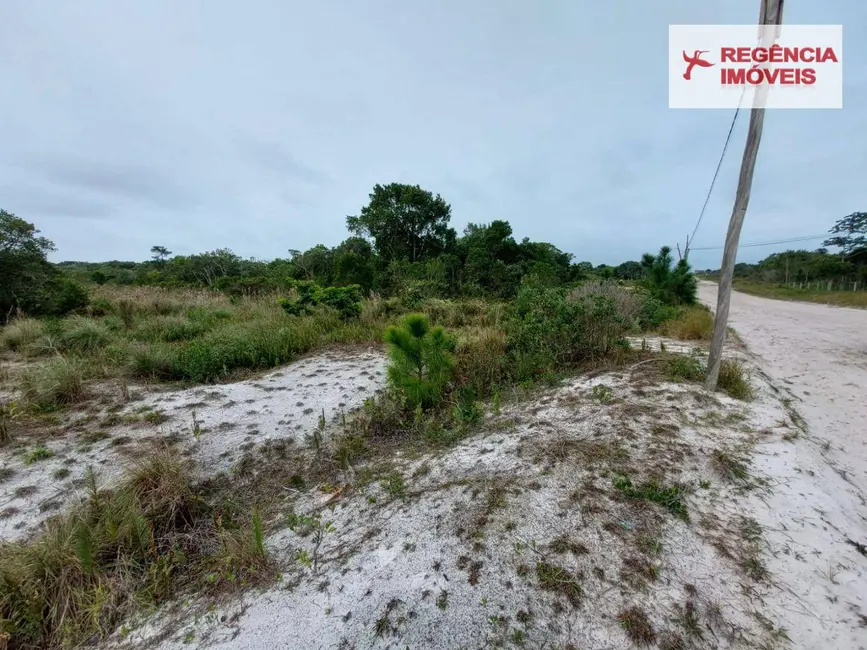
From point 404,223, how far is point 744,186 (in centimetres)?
2299

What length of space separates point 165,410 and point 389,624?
153 inches

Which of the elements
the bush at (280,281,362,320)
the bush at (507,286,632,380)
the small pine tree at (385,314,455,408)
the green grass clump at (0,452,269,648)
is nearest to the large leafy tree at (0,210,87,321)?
the bush at (280,281,362,320)

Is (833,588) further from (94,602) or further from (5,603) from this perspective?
(5,603)

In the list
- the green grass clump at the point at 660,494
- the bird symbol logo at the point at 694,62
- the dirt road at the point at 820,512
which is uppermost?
the bird symbol logo at the point at 694,62

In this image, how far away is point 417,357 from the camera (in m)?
4.07

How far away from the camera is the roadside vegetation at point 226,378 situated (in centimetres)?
196

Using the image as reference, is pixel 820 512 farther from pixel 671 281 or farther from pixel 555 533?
pixel 671 281

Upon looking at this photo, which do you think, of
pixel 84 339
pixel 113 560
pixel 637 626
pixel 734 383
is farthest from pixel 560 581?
pixel 84 339

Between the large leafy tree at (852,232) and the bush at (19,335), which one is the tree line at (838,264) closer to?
the large leafy tree at (852,232)

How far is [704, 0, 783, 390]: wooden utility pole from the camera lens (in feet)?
10.2

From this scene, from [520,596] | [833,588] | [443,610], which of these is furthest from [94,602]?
[833,588]

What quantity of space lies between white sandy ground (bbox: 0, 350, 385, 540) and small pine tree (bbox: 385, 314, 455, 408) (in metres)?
0.83

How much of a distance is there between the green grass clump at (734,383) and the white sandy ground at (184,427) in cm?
442

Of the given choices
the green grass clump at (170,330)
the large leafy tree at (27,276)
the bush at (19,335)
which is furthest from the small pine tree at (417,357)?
the large leafy tree at (27,276)
